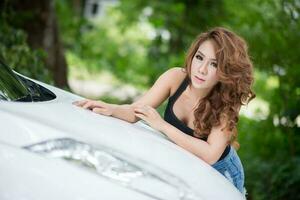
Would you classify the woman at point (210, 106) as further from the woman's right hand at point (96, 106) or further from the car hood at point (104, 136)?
the car hood at point (104, 136)

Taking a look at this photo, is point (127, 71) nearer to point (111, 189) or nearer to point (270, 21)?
point (270, 21)

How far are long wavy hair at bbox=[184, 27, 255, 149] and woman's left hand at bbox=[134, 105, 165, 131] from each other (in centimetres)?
26

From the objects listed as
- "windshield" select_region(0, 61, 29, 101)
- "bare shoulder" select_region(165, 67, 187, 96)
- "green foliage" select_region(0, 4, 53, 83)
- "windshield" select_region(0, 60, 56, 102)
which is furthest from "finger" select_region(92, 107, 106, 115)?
"green foliage" select_region(0, 4, 53, 83)

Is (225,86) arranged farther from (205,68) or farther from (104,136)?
(104,136)

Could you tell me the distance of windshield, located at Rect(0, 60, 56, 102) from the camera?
2.96m

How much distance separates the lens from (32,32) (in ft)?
27.2

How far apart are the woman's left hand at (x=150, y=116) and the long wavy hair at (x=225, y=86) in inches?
10.4

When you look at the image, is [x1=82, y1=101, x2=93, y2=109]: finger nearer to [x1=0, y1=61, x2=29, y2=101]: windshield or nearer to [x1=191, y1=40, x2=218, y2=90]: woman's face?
[x1=0, y1=61, x2=29, y2=101]: windshield

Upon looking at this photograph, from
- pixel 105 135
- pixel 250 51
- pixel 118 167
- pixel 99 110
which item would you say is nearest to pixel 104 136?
pixel 105 135

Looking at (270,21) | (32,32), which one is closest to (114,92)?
(32,32)

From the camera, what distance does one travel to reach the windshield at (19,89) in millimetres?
2958

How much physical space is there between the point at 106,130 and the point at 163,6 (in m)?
10.2

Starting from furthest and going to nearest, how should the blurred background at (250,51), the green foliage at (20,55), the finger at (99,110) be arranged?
the green foliage at (20,55), the blurred background at (250,51), the finger at (99,110)

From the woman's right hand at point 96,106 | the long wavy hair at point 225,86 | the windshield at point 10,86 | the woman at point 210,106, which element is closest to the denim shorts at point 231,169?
the woman at point 210,106
